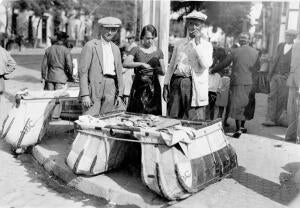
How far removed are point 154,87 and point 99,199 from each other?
2.09 m

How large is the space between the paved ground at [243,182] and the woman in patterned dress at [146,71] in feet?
4.87

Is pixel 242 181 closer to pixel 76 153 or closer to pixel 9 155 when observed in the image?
pixel 76 153

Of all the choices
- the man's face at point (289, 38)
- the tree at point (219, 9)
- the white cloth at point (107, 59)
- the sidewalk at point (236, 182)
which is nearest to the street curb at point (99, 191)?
the sidewalk at point (236, 182)

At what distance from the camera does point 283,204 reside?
16.2ft

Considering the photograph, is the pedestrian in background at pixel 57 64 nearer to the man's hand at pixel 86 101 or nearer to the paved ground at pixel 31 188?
the paved ground at pixel 31 188

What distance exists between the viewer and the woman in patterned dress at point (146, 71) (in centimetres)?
650

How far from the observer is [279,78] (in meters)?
9.32

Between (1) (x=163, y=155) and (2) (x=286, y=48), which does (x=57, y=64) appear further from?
(1) (x=163, y=155)

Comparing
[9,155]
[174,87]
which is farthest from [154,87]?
[9,155]

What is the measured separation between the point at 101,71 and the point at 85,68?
252 millimetres

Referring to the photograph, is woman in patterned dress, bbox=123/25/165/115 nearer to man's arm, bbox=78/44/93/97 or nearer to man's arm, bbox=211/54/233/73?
man's arm, bbox=78/44/93/97

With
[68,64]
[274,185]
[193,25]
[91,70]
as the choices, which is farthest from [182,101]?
[68,64]

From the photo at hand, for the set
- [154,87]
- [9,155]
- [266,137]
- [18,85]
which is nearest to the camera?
[154,87]

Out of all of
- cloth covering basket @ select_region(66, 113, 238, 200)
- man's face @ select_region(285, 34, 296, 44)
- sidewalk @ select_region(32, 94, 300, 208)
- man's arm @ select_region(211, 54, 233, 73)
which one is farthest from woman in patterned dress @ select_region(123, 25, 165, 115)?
man's face @ select_region(285, 34, 296, 44)
